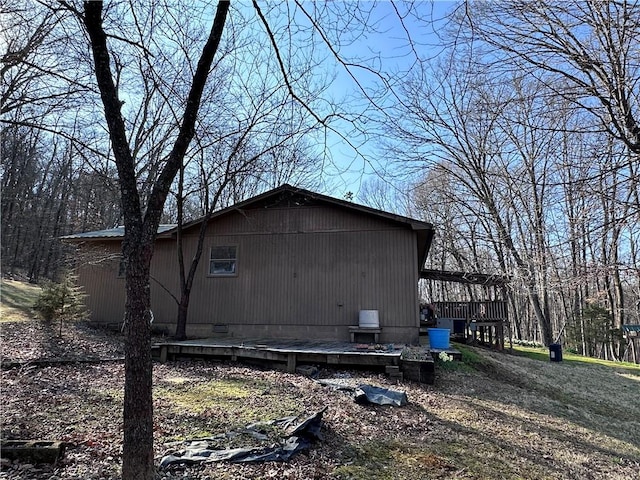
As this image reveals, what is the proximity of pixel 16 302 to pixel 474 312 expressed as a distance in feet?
54.0

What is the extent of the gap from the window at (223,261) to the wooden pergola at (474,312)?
6671 millimetres

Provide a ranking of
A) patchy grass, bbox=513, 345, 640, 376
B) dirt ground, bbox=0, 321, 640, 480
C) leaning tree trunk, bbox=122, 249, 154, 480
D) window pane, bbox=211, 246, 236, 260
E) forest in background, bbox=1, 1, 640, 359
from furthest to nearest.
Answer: patchy grass, bbox=513, 345, 640, 376 → window pane, bbox=211, 246, 236, 260 → forest in background, bbox=1, 1, 640, 359 → dirt ground, bbox=0, 321, 640, 480 → leaning tree trunk, bbox=122, 249, 154, 480

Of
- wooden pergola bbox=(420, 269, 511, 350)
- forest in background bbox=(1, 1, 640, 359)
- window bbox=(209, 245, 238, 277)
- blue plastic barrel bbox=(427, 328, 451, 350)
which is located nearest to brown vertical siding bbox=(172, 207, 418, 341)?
window bbox=(209, 245, 238, 277)

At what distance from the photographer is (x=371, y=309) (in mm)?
9711

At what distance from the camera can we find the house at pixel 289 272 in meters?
9.73

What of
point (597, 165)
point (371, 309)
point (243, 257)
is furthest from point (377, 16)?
point (243, 257)

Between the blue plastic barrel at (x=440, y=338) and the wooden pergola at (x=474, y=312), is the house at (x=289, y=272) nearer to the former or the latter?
the blue plastic barrel at (x=440, y=338)

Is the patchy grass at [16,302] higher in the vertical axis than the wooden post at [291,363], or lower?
higher

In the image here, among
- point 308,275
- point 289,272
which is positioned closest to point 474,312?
point 308,275

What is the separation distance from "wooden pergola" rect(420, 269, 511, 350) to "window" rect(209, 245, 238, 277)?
6.67m

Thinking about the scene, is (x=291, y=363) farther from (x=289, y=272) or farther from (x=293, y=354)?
(x=289, y=272)

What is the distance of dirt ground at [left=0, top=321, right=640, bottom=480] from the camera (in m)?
3.47

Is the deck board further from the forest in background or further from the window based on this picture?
the forest in background

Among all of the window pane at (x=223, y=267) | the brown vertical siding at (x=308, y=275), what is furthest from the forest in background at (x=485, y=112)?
the window pane at (x=223, y=267)
